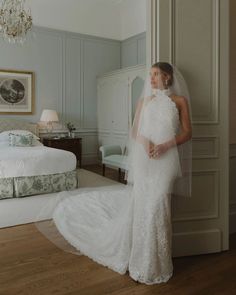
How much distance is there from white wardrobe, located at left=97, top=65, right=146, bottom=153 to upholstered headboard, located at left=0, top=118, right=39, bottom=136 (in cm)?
173

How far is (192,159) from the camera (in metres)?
2.74

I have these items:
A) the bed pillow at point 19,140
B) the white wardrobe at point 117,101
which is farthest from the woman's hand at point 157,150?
the white wardrobe at point 117,101

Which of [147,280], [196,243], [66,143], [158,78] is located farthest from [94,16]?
[147,280]

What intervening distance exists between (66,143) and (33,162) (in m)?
2.48

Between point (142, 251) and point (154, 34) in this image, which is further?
point (154, 34)

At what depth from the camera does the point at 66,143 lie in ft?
23.4

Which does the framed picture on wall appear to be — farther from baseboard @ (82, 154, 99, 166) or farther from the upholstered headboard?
baseboard @ (82, 154, 99, 166)

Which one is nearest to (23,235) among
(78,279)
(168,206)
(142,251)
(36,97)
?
(78,279)

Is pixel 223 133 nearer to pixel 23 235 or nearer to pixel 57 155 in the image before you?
pixel 23 235

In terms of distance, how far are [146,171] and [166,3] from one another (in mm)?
1398

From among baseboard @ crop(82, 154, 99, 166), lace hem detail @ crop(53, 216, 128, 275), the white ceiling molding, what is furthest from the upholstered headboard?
lace hem detail @ crop(53, 216, 128, 275)

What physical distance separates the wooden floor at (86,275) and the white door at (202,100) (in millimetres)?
237

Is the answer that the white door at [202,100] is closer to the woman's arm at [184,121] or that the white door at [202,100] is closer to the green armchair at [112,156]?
the woman's arm at [184,121]

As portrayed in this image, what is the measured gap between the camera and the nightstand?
6.95 metres
